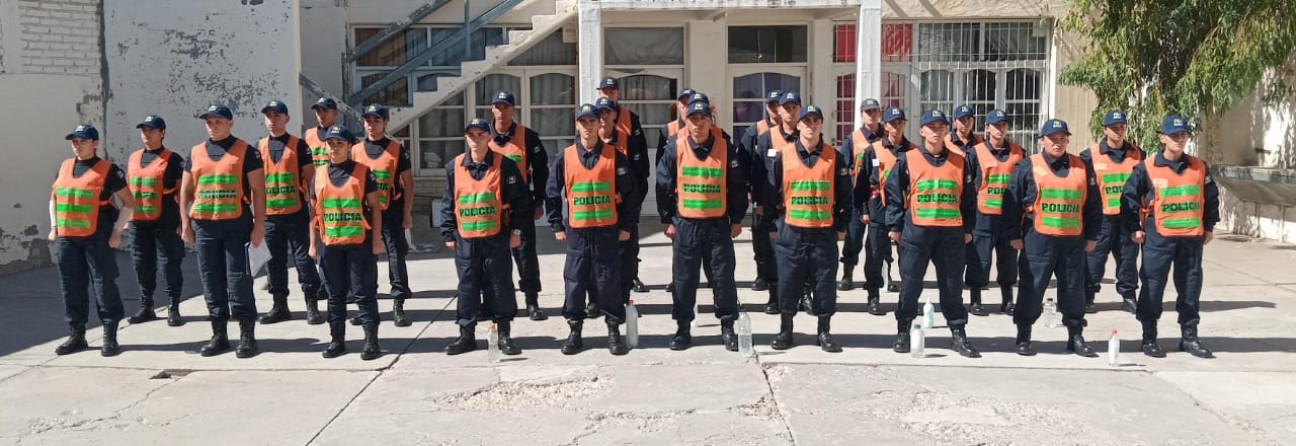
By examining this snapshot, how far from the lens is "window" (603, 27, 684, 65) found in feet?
54.6

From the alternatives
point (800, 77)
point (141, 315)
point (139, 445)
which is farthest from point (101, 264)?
point (800, 77)

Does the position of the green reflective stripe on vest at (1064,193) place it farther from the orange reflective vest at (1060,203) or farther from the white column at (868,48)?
the white column at (868,48)

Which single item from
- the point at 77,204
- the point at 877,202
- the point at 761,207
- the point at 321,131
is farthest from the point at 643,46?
the point at 77,204

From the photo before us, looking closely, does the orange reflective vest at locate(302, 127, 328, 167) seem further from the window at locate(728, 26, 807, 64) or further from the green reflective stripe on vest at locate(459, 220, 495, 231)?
the window at locate(728, 26, 807, 64)

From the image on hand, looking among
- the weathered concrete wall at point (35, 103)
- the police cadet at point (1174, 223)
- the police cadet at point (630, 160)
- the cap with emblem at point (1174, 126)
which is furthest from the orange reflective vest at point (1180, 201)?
the weathered concrete wall at point (35, 103)

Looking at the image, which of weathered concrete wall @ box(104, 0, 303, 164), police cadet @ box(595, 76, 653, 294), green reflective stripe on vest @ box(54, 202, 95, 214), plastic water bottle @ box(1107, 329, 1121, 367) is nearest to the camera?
plastic water bottle @ box(1107, 329, 1121, 367)

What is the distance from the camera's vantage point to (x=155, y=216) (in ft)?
30.7

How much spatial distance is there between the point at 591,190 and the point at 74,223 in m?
3.77

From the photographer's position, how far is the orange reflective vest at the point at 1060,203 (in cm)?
799

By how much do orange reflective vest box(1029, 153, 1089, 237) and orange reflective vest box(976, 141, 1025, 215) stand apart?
1.49m

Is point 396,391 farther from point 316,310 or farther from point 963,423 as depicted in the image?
point 963,423

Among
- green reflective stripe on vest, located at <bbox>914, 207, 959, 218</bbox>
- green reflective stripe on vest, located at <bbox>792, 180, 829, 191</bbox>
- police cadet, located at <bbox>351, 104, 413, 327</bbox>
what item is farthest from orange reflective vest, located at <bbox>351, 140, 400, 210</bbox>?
green reflective stripe on vest, located at <bbox>914, 207, 959, 218</bbox>

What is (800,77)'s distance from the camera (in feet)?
54.6

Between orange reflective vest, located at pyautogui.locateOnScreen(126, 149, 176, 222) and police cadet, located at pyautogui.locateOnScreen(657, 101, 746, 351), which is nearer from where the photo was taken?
police cadet, located at pyautogui.locateOnScreen(657, 101, 746, 351)
